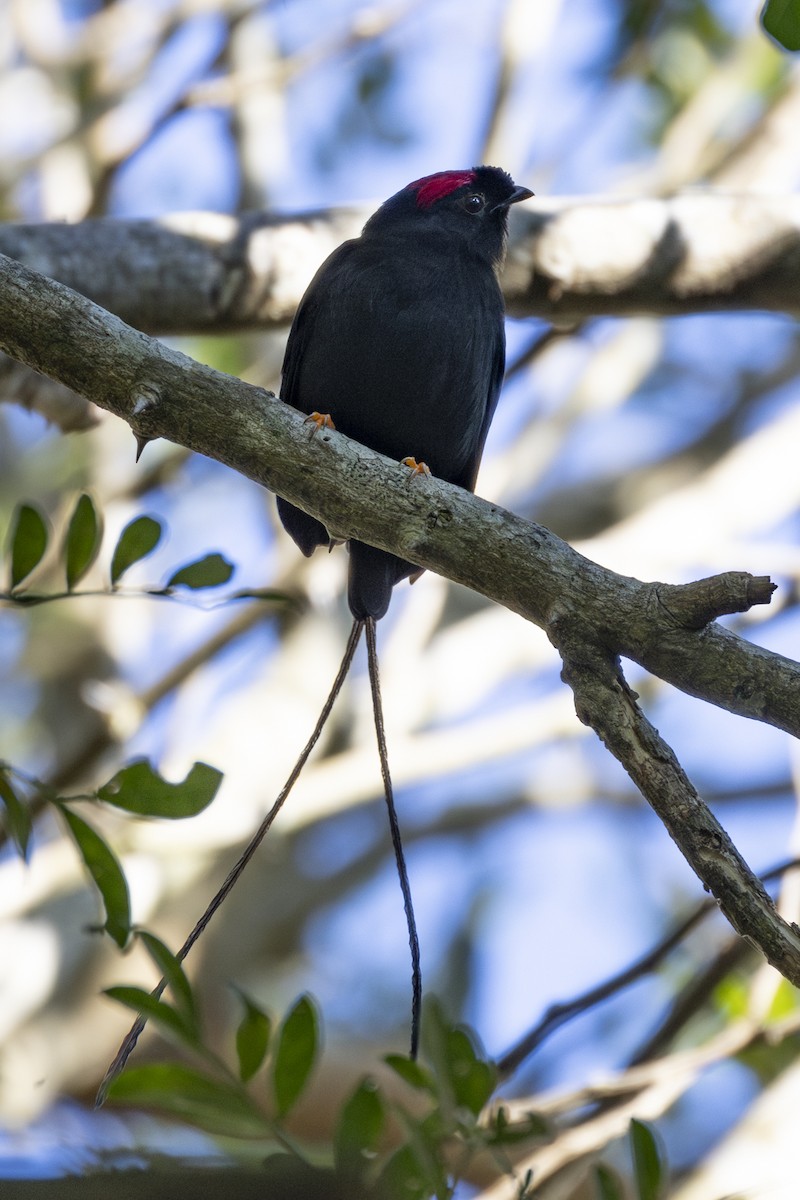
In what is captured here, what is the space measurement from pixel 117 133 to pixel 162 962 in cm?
573

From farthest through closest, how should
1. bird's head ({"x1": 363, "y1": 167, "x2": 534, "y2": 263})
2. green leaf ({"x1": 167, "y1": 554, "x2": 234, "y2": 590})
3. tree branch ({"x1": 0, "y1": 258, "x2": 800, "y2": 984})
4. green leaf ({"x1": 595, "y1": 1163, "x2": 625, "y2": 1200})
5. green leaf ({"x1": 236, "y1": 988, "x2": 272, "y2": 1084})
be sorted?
bird's head ({"x1": 363, "y1": 167, "x2": 534, "y2": 263}), green leaf ({"x1": 167, "y1": 554, "x2": 234, "y2": 590}), tree branch ({"x1": 0, "y1": 258, "x2": 800, "y2": 984}), green leaf ({"x1": 595, "y1": 1163, "x2": 625, "y2": 1200}), green leaf ({"x1": 236, "y1": 988, "x2": 272, "y2": 1084})

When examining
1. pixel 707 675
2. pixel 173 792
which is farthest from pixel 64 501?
pixel 707 675

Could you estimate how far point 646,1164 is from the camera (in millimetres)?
1985

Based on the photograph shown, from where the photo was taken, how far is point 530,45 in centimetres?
606

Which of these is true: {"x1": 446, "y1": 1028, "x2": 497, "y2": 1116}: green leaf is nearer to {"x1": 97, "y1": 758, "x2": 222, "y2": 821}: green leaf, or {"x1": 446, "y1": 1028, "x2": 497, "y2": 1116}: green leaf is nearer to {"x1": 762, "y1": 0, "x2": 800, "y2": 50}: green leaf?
{"x1": 97, "y1": 758, "x2": 222, "y2": 821}: green leaf

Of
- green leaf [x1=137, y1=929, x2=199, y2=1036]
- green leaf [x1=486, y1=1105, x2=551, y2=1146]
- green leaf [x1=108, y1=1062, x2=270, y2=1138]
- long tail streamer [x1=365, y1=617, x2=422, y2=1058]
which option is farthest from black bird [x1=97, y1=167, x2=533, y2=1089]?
green leaf [x1=108, y1=1062, x2=270, y2=1138]

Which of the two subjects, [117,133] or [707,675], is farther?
[117,133]

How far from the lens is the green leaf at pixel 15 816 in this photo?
2414 mm

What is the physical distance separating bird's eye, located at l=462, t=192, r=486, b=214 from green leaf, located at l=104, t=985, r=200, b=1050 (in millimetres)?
3145

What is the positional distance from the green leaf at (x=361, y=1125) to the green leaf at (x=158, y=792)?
758mm

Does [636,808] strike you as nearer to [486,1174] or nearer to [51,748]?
[486,1174]

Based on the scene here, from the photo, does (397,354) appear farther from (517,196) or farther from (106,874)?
(106,874)

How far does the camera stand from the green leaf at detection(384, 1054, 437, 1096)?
6.28 feet

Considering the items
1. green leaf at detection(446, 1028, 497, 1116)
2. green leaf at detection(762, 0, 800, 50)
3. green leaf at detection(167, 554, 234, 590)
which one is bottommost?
green leaf at detection(446, 1028, 497, 1116)
